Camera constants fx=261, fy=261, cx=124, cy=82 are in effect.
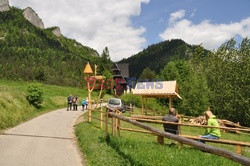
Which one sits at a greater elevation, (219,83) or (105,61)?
(105,61)

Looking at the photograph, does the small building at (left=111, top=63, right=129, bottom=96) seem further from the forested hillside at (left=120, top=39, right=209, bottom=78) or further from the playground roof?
the forested hillside at (left=120, top=39, right=209, bottom=78)

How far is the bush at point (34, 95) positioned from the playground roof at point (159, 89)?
11.2 meters

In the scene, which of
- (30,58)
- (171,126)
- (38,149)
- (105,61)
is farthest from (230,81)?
(30,58)

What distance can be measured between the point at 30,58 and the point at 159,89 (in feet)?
292

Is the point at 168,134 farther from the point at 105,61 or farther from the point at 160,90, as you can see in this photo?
the point at 105,61

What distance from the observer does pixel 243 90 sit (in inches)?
1489

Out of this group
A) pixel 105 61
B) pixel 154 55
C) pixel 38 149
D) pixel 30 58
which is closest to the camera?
pixel 38 149

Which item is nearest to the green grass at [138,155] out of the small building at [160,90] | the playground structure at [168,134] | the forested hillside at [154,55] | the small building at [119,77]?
the playground structure at [168,134]

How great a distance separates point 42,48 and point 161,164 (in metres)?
143

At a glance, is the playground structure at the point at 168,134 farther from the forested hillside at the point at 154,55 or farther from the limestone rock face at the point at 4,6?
the limestone rock face at the point at 4,6

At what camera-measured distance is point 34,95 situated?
2402cm

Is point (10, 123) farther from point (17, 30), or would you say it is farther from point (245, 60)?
point (17, 30)

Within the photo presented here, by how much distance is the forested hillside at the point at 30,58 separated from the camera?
70375 millimetres

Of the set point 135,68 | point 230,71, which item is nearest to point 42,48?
point 135,68
